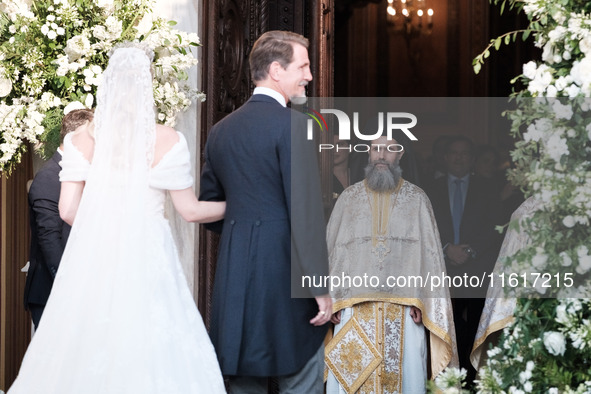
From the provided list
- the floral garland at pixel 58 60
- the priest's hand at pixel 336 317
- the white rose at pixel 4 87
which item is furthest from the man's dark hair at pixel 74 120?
the priest's hand at pixel 336 317

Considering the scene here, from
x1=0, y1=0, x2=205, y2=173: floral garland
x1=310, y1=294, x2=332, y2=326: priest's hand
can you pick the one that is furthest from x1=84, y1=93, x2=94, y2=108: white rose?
x1=310, y1=294, x2=332, y2=326: priest's hand

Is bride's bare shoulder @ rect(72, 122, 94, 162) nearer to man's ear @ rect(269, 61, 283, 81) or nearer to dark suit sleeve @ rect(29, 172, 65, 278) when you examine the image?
man's ear @ rect(269, 61, 283, 81)

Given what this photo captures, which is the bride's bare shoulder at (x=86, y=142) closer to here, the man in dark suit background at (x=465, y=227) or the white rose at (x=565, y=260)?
the white rose at (x=565, y=260)

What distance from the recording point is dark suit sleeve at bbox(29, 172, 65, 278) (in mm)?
5176

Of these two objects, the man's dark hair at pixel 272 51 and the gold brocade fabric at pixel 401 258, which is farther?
the gold brocade fabric at pixel 401 258

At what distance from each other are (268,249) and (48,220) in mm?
1585

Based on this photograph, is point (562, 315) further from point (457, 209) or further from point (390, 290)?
point (457, 209)

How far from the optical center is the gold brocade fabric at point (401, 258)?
235 inches

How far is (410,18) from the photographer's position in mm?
12656

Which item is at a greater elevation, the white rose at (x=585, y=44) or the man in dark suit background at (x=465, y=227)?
the white rose at (x=585, y=44)

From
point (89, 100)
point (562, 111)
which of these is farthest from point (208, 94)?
point (562, 111)

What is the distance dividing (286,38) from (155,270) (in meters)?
1.15

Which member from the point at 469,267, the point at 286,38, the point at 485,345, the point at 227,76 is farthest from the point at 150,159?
the point at 469,267

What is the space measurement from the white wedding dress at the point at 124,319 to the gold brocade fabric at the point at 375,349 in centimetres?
205
